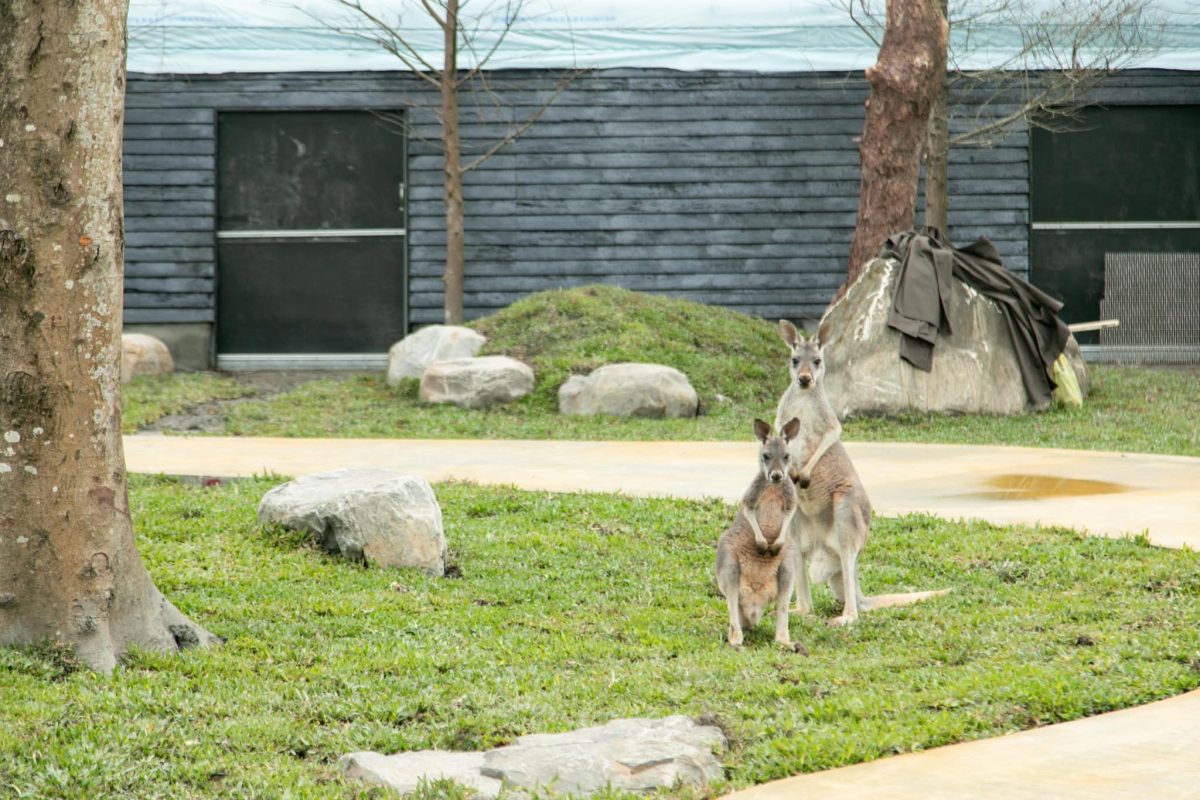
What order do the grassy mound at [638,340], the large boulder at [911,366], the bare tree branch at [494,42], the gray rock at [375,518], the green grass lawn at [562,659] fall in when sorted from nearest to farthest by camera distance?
the green grass lawn at [562,659], the gray rock at [375,518], the large boulder at [911,366], the grassy mound at [638,340], the bare tree branch at [494,42]

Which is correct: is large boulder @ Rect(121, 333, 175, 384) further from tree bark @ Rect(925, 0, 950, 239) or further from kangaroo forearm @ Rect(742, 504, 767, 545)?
kangaroo forearm @ Rect(742, 504, 767, 545)

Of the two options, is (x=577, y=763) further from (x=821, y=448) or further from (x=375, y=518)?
(x=375, y=518)

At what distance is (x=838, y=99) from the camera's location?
19.4 m

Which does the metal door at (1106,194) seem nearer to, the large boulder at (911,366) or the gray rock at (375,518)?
the large boulder at (911,366)

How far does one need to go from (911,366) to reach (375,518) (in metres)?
7.49

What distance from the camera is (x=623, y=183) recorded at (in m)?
19.5

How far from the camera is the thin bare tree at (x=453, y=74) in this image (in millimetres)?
17906

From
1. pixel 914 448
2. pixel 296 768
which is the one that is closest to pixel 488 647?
pixel 296 768

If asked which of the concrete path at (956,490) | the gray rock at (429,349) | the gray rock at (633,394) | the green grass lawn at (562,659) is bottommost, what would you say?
the green grass lawn at (562,659)

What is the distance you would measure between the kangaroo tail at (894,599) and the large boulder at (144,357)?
12.8 m

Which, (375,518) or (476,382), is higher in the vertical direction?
(476,382)

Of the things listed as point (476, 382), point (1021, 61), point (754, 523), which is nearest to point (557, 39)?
point (1021, 61)

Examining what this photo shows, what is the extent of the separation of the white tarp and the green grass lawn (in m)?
12.0

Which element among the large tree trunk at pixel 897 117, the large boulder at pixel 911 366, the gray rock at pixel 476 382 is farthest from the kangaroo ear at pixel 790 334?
the large tree trunk at pixel 897 117
